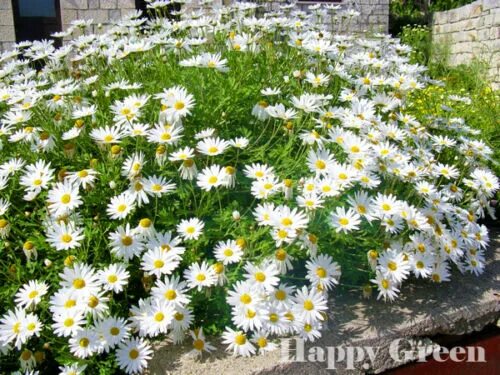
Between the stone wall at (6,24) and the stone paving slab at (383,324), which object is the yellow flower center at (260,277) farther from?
the stone wall at (6,24)

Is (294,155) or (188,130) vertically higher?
(188,130)

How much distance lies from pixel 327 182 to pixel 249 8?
1833mm

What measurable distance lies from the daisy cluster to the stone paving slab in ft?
0.18

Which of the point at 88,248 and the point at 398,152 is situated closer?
the point at 88,248

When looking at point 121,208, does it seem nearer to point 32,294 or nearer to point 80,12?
point 32,294

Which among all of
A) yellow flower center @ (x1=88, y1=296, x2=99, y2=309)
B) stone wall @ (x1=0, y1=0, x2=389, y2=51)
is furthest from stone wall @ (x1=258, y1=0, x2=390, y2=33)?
yellow flower center @ (x1=88, y1=296, x2=99, y2=309)

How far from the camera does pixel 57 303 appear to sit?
1.64 metres

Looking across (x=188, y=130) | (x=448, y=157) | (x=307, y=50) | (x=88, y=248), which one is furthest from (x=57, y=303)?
(x=448, y=157)

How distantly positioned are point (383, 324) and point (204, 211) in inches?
30.7

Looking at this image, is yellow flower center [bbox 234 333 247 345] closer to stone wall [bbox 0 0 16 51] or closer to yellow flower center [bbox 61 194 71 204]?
yellow flower center [bbox 61 194 71 204]

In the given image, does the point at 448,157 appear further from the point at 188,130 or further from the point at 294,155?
the point at 188,130

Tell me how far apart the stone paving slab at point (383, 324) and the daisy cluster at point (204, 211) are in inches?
2.1

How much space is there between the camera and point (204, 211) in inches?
76.2

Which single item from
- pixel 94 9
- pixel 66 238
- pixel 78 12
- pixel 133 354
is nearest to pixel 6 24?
pixel 78 12
